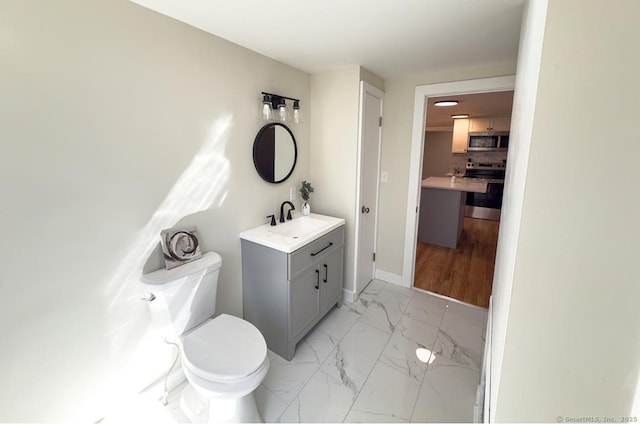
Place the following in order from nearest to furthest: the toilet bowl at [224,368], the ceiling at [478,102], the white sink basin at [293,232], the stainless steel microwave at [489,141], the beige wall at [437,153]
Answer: the toilet bowl at [224,368] → the white sink basin at [293,232] → the ceiling at [478,102] → the stainless steel microwave at [489,141] → the beige wall at [437,153]

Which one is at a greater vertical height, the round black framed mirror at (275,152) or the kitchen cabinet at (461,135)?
the kitchen cabinet at (461,135)

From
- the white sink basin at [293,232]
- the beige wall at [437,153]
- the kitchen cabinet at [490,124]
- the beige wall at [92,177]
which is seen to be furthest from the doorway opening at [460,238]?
the beige wall at [92,177]

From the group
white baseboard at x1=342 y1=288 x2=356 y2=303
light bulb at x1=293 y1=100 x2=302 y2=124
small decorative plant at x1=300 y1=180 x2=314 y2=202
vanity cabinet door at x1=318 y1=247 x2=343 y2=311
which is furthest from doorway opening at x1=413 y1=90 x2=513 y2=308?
small decorative plant at x1=300 y1=180 x2=314 y2=202

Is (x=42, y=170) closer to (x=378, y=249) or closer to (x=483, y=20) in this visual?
(x=483, y=20)

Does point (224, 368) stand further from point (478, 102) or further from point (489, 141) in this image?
point (489, 141)

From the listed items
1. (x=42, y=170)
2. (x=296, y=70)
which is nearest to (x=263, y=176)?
(x=296, y=70)

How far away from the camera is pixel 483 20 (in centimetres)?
158

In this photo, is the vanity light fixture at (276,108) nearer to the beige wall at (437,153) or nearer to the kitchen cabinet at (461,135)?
the kitchen cabinet at (461,135)

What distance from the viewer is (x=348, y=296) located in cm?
285

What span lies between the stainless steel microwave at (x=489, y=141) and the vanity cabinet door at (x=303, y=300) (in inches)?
221

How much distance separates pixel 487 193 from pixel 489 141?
46.7 inches

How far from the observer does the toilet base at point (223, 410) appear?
1.48 m

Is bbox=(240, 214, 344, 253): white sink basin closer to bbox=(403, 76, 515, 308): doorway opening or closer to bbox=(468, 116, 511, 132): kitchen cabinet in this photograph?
bbox=(403, 76, 515, 308): doorway opening

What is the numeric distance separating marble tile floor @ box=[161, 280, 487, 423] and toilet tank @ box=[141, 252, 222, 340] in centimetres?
51
